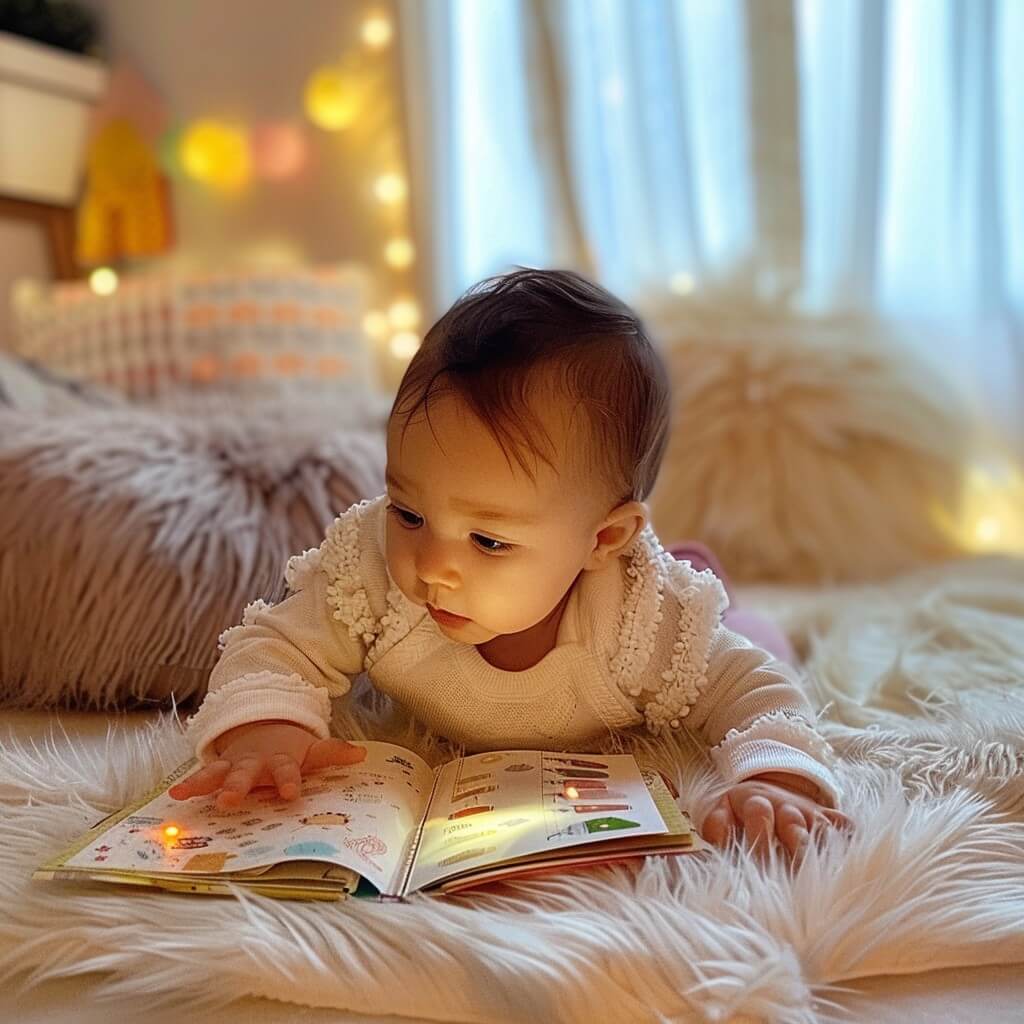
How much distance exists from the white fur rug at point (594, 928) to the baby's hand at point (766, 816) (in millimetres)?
19

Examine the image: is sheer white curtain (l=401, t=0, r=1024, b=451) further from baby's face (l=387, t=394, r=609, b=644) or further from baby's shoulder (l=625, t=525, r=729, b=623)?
baby's face (l=387, t=394, r=609, b=644)

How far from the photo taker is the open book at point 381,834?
2.01ft

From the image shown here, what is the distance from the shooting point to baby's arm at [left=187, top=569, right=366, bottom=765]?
747mm

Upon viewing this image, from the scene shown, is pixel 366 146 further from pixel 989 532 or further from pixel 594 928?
pixel 594 928

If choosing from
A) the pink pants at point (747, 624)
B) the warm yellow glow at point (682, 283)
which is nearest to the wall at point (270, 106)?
the warm yellow glow at point (682, 283)

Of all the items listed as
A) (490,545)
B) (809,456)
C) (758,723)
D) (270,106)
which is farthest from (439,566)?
(270,106)

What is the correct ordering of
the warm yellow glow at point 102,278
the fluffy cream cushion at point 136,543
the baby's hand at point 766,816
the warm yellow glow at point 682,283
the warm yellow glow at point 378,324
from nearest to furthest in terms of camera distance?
the baby's hand at point 766,816 → the fluffy cream cushion at point 136,543 → the warm yellow glow at point 682,283 → the warm yellow glow at point 102,278 → the warm yellow glow at point 378,324

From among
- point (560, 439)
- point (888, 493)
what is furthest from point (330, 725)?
point (888, 493)

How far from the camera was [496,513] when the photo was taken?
2.38ft

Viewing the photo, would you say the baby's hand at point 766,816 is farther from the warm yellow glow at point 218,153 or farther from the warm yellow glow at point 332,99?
the warm yellow glow at point 218,153

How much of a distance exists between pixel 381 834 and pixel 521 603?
0.62 feet

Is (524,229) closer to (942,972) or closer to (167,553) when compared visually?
(167,553)

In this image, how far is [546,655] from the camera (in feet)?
2.78

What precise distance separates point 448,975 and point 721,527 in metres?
1.13
